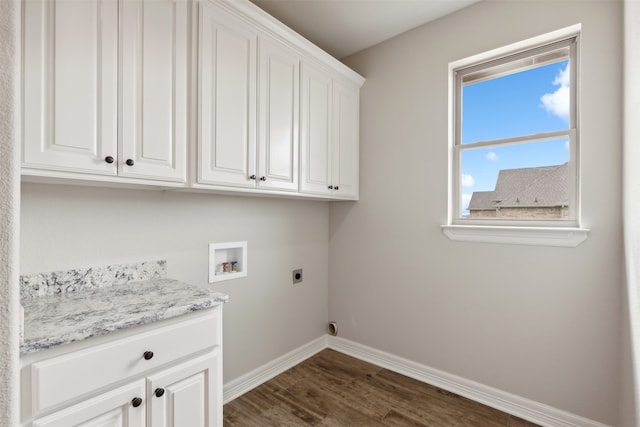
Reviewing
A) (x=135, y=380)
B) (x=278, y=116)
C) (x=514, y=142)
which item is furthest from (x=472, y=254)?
(x=135, y=380)

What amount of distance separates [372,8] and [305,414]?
2631 millimetres

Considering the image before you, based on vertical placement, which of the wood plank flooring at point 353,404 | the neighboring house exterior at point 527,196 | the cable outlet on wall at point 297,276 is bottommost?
the wood plank flooring at point 353,404

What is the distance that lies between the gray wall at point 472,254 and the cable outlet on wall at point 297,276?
36cm

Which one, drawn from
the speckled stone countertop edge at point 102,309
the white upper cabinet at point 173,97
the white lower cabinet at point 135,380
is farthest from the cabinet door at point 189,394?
the white upper cabinet at point 173,97

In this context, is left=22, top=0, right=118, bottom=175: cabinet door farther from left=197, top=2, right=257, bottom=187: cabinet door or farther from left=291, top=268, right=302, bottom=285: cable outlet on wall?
left=291, top=268, right=302, bottom=285: cable outlet on wall

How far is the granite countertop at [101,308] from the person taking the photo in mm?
984

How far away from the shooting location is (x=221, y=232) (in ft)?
6.72

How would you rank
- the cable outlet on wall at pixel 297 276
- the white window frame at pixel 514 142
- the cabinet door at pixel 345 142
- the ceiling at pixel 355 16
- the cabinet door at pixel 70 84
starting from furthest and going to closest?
the cable outlet on wall at pixel 297 276 → the cabinet door at pixel 345 142 → the ceiling at pixel 355 16 → the white window frame at pixel 514 142 → the cabinet door at pixel 70 84

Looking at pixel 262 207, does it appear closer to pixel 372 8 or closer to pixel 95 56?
pixel 95 56

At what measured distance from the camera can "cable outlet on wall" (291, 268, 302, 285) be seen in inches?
101

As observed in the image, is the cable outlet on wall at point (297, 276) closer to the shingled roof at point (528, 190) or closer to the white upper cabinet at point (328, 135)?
the white upper cabinet at point (328, 135)

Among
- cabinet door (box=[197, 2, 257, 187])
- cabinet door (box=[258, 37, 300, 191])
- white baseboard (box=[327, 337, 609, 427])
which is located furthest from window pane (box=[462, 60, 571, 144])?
white baseboard (box=[327, 337, 609, 427])

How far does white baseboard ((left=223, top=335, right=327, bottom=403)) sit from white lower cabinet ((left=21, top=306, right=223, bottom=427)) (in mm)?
708

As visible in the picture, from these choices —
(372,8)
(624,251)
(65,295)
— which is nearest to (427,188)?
(624,251)
